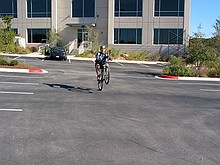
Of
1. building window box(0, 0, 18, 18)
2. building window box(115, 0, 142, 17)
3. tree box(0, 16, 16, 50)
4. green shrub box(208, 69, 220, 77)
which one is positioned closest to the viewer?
green shrub box(208, 69, 220, 77)

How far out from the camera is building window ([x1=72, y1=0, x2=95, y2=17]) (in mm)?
40481

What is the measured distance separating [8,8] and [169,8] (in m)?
24.6

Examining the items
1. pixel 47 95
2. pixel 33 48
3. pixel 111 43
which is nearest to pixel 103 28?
pixel 111 43

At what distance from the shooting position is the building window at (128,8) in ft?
124

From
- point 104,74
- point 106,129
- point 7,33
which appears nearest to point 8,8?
point 7,33

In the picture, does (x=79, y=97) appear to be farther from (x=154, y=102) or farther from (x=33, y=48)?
(x=33, y=48)

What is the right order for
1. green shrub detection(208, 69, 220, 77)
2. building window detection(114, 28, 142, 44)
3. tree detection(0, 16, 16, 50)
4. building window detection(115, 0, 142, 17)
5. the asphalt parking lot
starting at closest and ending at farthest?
the asphalt parking lot, green shrub detection(208, 69, 220, 77), tree detection(0, 16, 16, 50), building window detection(115, 0, 142, 17), building window detection(114, 28, 142, 44)

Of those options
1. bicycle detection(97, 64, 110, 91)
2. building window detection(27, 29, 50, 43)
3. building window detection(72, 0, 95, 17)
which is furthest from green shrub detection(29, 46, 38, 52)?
bicycle detection(97, 64, 110, 91)

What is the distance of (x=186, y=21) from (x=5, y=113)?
33366 millimetres

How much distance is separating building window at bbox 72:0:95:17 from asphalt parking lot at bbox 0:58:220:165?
32232 mm

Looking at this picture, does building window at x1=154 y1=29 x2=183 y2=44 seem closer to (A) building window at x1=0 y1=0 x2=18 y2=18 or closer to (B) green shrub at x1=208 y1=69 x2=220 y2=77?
(B) green shrub at x1=208 y1=69 x2=220 y2=77

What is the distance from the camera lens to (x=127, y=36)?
38469 mm

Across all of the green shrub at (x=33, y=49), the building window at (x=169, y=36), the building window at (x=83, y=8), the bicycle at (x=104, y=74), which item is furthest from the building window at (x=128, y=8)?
the bicycle at (x=104, y=74)

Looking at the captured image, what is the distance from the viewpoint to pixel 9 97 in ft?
30.2
